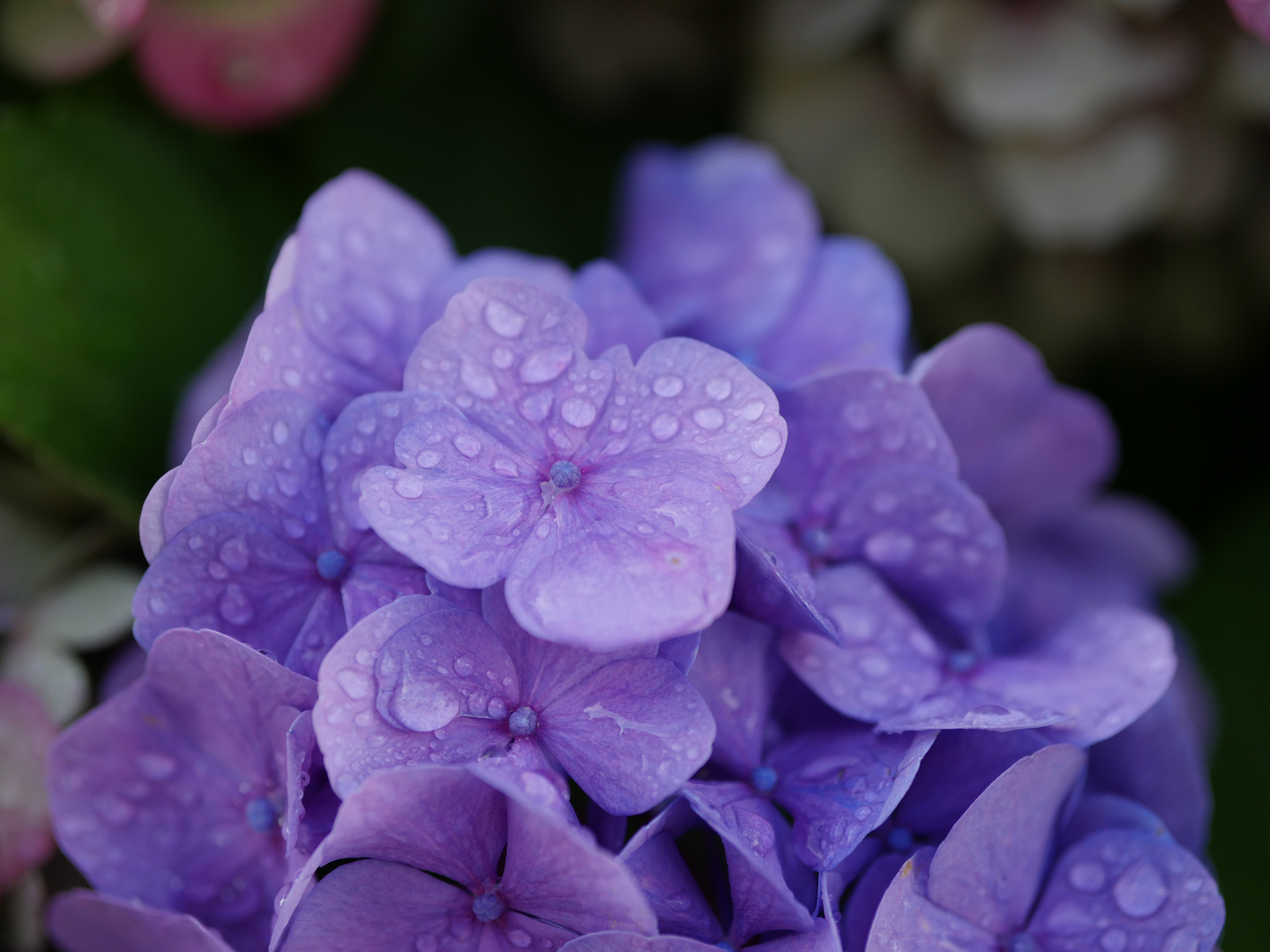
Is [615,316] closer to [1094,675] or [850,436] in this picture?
[850,436]

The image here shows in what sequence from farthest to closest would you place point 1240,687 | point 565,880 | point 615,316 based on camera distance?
point 1240,687
point 615,316
point 565,880

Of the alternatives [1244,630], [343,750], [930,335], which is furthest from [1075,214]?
[343,750]

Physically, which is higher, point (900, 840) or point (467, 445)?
point (467, 445)

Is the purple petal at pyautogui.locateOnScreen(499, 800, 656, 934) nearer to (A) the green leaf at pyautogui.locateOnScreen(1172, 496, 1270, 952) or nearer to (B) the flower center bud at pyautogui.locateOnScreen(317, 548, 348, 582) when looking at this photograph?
(B) the flower center bud at pyautogui.locateOnScreen(317, 548, 348, 582)

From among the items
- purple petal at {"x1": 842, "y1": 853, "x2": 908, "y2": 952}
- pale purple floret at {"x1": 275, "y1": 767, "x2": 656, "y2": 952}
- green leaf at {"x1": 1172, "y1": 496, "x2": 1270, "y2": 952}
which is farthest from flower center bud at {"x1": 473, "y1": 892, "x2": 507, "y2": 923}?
green leaf at {"x1": 1172, "y1": 496, "x2": 1270, "y2": 952}

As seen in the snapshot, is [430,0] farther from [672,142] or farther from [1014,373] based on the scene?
[1014,373]

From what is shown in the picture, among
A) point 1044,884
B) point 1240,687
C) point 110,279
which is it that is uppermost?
point 110,279

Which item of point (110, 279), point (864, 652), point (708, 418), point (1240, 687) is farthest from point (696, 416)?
point (1240, 687)

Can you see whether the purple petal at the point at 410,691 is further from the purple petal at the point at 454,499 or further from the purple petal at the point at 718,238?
the purple petal at the point at 718,238

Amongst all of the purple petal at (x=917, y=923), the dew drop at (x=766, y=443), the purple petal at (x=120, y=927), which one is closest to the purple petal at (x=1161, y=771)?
the purple petal at (x=917, y=923)
